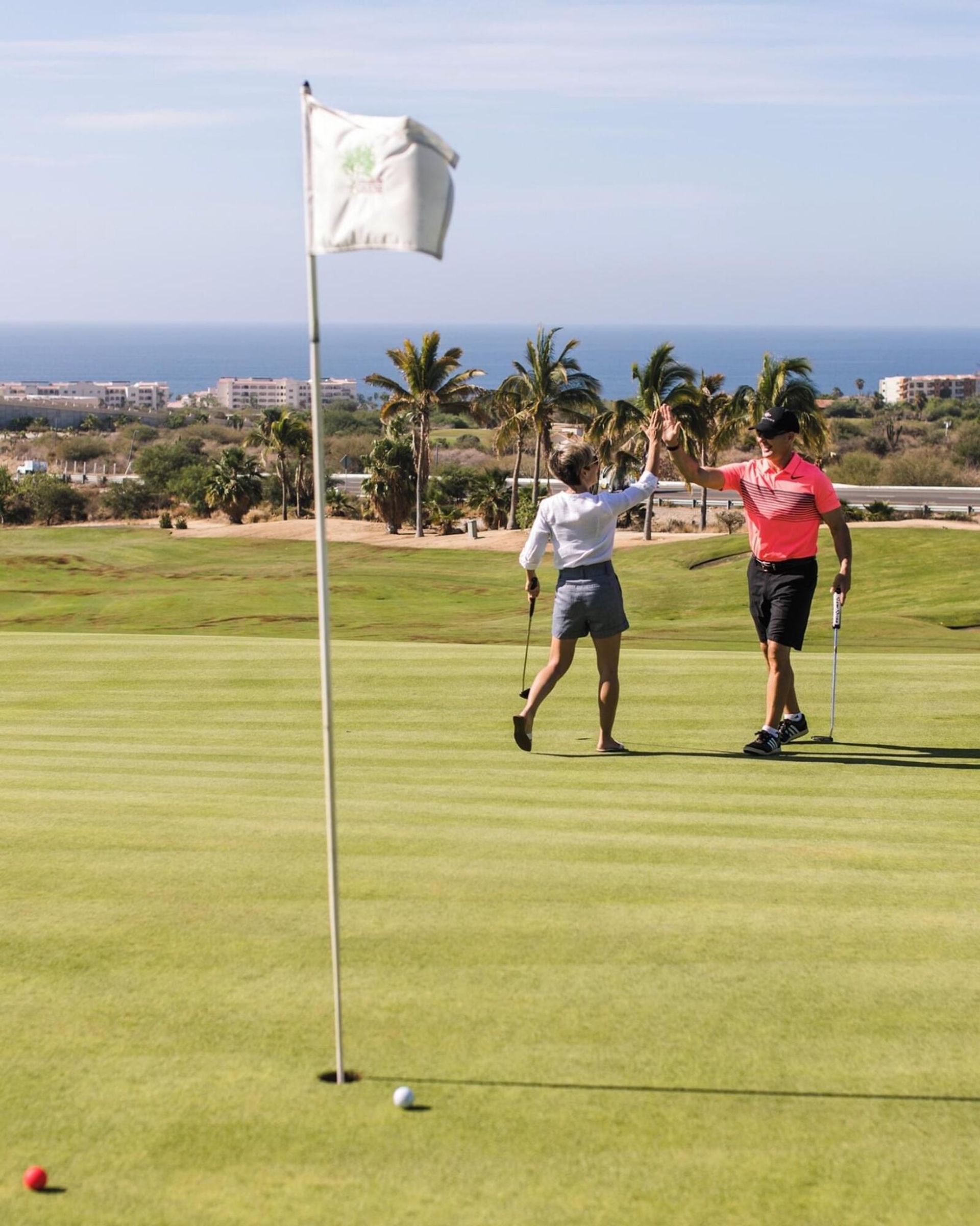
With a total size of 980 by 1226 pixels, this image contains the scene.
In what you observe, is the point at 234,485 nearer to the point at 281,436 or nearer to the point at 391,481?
the point at 281,436

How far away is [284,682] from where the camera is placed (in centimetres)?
1208

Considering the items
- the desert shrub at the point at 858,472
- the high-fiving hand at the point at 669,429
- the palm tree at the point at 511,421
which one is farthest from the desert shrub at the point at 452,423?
the high-fiving hand at the point at 669,429

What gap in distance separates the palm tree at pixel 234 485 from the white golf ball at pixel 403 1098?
216 feet

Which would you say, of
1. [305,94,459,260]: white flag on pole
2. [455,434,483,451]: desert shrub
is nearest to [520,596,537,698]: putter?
[305,94,459,260]: white flag on pole

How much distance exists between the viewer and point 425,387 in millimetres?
60719

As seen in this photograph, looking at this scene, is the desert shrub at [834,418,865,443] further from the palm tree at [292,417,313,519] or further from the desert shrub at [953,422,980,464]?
the palm tree at [292,417,313,519]

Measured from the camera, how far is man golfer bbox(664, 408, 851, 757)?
29.2ft

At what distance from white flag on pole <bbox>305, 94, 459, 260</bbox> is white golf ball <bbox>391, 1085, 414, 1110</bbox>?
8.12ft

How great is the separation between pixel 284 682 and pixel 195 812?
4.78 m

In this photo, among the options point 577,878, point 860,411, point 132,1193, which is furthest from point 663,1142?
point 860,411

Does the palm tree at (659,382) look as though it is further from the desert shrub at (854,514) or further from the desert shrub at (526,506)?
the desert shrub at (854,514)

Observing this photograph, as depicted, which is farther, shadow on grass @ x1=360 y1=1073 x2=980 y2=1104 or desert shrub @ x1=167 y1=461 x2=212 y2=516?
desert shrub @ x1=167 y1=461 x2=212 y2=516

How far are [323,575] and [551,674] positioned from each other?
497 cm

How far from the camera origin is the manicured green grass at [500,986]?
3.79m
